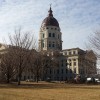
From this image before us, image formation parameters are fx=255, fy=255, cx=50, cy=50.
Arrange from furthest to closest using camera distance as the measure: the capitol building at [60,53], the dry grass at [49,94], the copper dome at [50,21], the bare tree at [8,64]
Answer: the copper dome at [50,21] → the capitol building at [60,53] → the bare tree at [8,64] → the dry grass at [49,94]

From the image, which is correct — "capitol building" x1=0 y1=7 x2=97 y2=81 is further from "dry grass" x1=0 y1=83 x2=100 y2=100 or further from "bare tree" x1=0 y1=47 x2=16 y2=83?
"dry grass" x1=0 y1=83 x2=100 y2=100

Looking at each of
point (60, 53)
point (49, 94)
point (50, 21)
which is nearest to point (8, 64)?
point (49, 94)

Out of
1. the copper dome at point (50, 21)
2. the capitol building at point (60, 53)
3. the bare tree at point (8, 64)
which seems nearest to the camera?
the bare tree at point (8, 64)

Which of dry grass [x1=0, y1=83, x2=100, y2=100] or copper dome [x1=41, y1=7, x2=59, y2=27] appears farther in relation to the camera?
copper dome [x1=41, y1=7, x2=59, y2=27]

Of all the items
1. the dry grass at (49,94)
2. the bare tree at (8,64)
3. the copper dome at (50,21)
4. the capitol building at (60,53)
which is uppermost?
the copper dome at (50,21)

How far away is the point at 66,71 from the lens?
133375 mm

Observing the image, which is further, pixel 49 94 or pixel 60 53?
pixel 60 53

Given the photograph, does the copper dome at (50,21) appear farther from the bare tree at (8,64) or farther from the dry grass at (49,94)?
the dry grass at (49,94)

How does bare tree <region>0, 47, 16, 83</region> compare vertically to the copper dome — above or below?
below

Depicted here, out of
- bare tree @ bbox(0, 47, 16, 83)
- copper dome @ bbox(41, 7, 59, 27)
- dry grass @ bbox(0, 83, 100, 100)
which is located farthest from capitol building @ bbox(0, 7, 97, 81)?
dry grass @ bbox(0, 83, 100, 100)

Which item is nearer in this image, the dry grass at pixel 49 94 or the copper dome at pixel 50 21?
the dry grass at pixel 49 94

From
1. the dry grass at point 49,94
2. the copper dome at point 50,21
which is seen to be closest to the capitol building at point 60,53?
the copper dome at point 50,21

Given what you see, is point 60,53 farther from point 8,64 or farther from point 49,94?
point 49,94

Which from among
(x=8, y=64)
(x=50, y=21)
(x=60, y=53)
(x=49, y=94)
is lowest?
(x=49, y=94)
